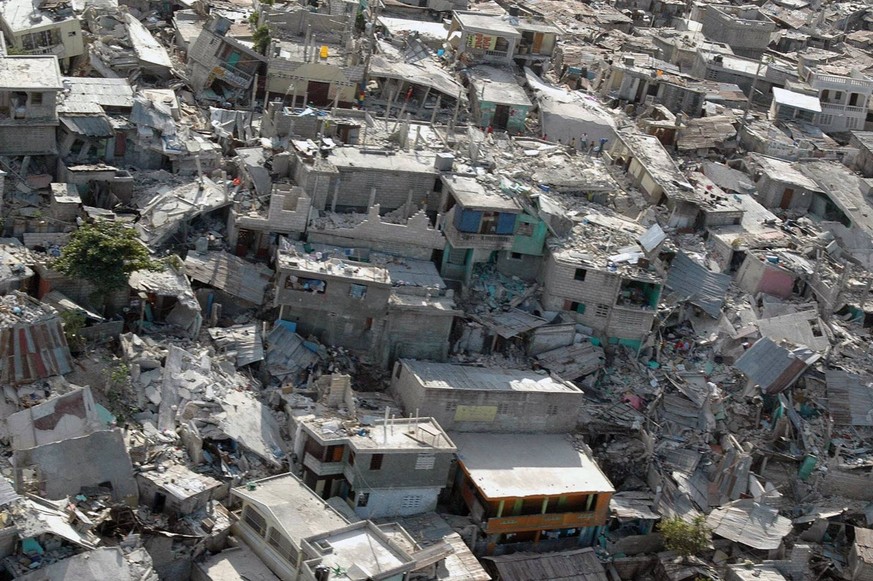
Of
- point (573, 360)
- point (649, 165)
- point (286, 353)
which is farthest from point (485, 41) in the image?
point (286, 353)

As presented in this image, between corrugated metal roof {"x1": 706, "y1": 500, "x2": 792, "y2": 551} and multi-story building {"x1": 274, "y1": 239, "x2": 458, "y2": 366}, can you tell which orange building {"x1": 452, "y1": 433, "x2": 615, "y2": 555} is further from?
multi-story building {"x1": 274, "y1": 239, "x2": 458, "y2": 366}

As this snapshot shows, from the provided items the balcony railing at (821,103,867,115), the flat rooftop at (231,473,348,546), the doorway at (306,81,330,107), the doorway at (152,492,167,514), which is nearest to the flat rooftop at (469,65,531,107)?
the doorway at (306,81,330,107)

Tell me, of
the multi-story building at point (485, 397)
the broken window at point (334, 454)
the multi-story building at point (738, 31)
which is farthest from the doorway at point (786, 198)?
the broken window at point (334, 454)

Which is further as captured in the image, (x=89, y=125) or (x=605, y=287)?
(x=605, y=287)

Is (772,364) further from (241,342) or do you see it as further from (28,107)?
(28,107)

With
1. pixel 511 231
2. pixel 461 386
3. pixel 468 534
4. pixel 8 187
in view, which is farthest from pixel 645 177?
pixel 8 187

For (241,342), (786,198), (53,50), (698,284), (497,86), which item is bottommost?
(241,342)
